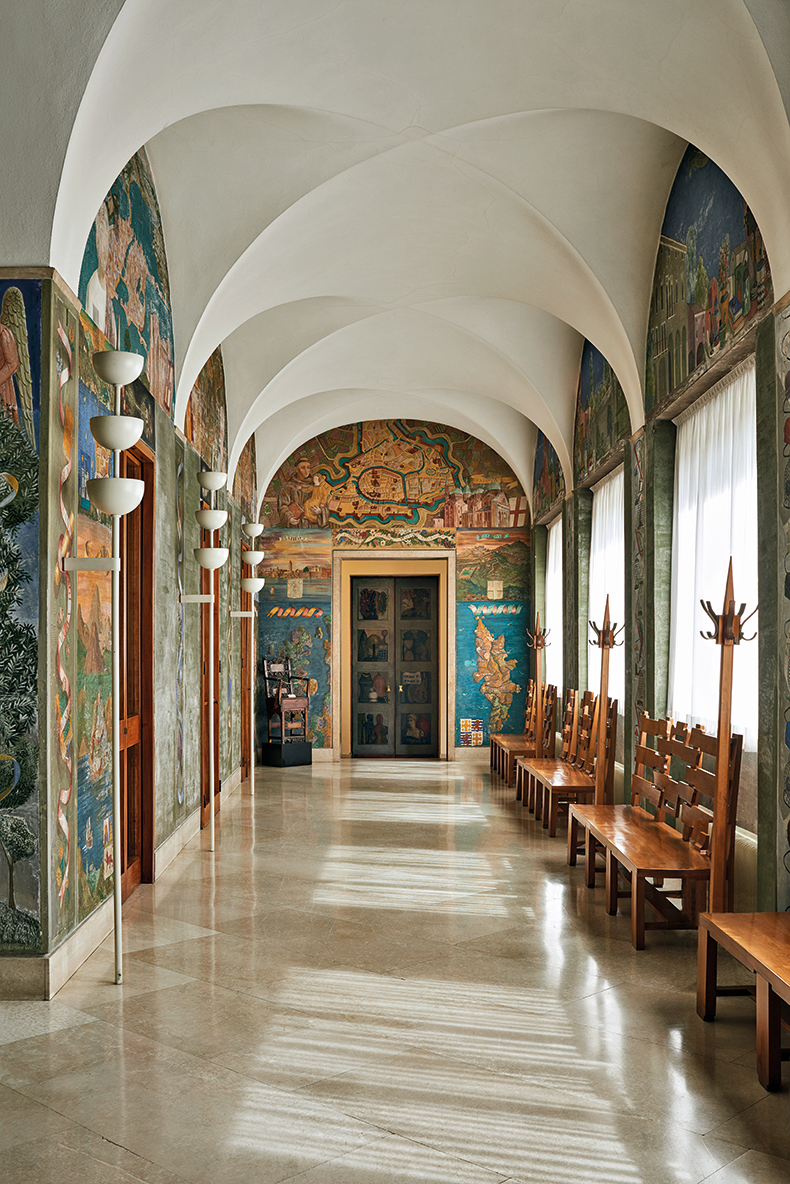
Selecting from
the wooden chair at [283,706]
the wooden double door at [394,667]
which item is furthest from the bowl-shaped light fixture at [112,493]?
the wooden double door at [394,667]

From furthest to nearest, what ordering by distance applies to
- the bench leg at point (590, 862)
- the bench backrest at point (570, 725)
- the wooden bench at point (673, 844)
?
the bench backrest at point (570, 725)
the bench leg at point (590, 862)
the wooden bench at point (673, 844)

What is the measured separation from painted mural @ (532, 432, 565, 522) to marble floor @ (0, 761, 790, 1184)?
6203 mm

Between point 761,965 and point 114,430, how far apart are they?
3.42m

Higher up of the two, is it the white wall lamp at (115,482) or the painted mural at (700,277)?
the painted mural at (700,277)

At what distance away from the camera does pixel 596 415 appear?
8.80 meters

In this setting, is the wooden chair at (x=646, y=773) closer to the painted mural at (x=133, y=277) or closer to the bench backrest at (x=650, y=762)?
the bench backrest at (x=650, y=762)

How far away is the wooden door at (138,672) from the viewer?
6.17 m

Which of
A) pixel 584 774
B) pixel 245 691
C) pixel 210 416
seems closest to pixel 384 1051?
pixel 584 774

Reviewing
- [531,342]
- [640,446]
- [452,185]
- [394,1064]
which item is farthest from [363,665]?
[394,1064]

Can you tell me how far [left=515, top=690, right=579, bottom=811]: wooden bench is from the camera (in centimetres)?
873

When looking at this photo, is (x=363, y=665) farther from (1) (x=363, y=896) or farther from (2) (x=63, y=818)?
(2) (x=63, y=818)

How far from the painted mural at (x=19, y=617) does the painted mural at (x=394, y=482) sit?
9.85 m

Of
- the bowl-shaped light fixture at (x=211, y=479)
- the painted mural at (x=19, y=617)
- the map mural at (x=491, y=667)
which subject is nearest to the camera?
the painted mural at (x=19, y=617)

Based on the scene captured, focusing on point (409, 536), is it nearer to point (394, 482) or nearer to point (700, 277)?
point (394, 482)
